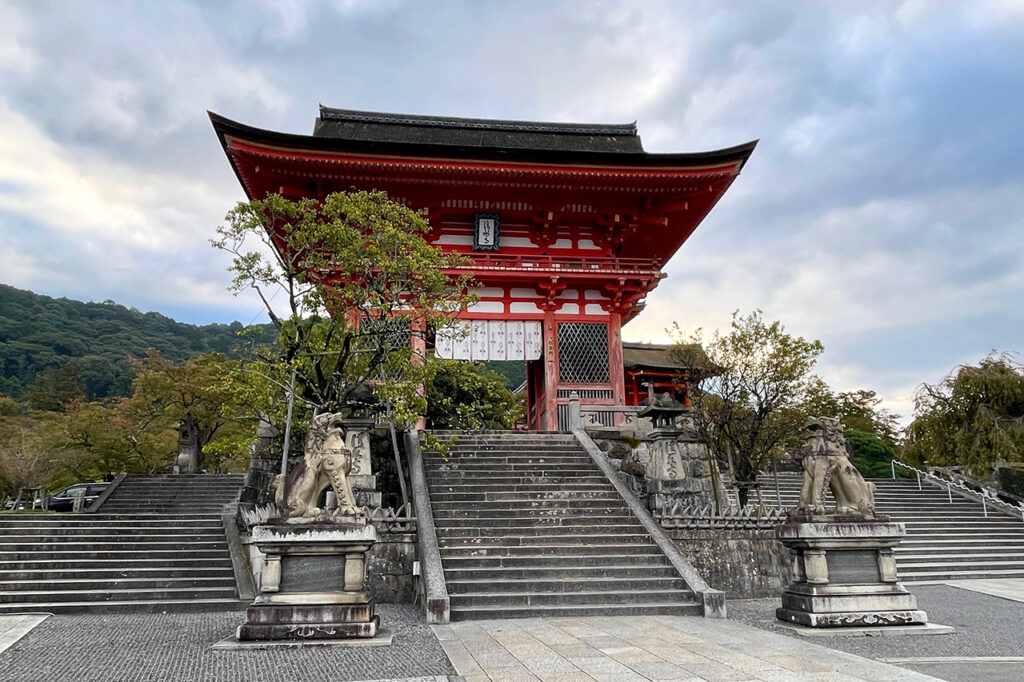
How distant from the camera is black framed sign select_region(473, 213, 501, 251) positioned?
1830cm

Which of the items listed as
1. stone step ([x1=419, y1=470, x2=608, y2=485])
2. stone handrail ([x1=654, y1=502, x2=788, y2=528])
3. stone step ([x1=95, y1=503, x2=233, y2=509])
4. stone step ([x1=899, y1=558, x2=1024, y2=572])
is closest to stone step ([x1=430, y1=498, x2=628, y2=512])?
stone step ([x1=419, y1=470, x2=608, y2=485])

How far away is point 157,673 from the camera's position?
555 centimetres

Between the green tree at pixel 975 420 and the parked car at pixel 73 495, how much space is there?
26773 millimetres

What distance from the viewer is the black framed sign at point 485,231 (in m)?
18.3

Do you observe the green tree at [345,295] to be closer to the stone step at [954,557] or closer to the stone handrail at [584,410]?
the stone handrail at [584,410]

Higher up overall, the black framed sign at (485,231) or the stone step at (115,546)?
the black framed sign at (485,231)

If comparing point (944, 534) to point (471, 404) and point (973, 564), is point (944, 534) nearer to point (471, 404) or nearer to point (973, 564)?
point (973, 564)

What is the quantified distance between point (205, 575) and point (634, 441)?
9538 mm

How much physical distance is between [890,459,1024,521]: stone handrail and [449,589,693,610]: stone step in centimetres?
1316

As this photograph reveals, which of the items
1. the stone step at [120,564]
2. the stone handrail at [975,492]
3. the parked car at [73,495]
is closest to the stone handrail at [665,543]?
the stone step at [120,564]

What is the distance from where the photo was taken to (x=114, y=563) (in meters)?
11.1

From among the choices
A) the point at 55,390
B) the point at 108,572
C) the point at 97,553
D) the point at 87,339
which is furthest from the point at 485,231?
the point at 87,339

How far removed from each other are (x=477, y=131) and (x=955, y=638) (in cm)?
2039

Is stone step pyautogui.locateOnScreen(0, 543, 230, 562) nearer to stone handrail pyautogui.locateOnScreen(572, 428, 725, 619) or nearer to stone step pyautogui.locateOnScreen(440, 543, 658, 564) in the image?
stone step pyautogui.locateOnScreen(440, 543, 658, 564)
